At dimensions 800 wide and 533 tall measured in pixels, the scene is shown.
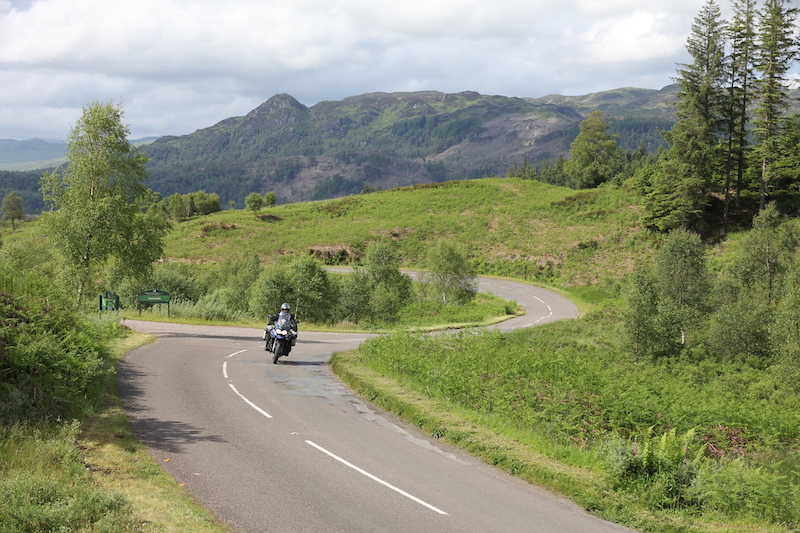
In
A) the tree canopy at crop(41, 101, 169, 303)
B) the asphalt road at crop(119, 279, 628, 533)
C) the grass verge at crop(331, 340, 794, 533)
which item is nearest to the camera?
the asphalt road at crop(119, 279, 628, 533)

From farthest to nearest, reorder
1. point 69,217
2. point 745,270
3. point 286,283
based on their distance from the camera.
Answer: point 286,283 < point 745,270 < point 69,217

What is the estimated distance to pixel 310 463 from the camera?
1055cm

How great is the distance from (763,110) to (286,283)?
51.3 metres

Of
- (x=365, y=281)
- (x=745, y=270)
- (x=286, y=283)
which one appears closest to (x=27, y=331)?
(x=286, y=283)

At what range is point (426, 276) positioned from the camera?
61.2 metres

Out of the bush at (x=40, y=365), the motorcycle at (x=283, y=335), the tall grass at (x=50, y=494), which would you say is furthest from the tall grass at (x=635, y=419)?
the bush at (x=40, y=365)

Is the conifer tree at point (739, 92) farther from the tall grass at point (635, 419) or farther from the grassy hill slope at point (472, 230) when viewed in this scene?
the tall grass at point (635, 419)

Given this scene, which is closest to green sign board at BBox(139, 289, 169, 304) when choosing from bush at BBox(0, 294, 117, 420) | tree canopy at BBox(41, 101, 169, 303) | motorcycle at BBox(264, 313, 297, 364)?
tree canopy at BBox(41, 101, 169, 303)

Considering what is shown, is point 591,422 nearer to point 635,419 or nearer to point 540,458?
point 635,419

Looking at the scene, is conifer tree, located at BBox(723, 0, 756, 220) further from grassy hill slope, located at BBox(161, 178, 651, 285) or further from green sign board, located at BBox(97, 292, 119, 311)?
green sign board, located at BBox(97, 292, 119, 311)

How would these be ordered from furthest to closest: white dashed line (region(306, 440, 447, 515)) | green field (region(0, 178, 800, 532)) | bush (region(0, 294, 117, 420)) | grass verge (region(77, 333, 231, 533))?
bush (region(0, 294, 117, 420))
green field (region(0, 178, 800, 532))
white dashed line (region(306, 440, 447, 515))
grass verge (region(77, 333, 231, 533))

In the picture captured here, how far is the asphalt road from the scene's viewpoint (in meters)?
8.41

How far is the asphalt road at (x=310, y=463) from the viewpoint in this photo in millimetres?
8406

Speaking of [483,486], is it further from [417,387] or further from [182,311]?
[182,311]
